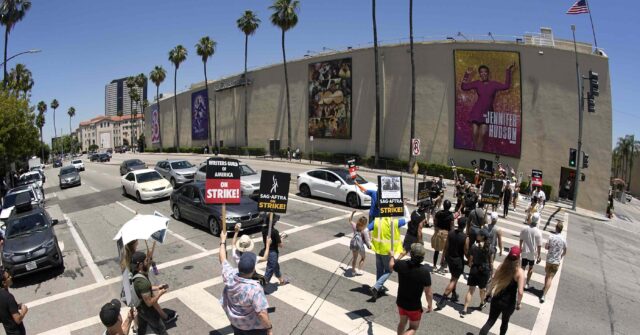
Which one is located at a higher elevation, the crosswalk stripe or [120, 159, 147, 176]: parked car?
[120, 159, 147, 176]: parked car

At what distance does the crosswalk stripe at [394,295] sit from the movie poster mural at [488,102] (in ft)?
80.1

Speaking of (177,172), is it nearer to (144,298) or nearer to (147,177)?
(147,177)

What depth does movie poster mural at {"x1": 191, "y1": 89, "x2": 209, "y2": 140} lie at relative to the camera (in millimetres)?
59375

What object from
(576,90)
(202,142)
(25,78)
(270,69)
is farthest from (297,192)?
(25,78)

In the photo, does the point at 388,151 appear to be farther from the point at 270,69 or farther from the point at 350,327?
the point at 350,327

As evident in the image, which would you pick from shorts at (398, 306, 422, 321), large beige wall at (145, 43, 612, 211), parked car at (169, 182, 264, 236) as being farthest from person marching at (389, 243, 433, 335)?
large beige wall at (145, 43, 612, 211)

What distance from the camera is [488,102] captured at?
30312mm

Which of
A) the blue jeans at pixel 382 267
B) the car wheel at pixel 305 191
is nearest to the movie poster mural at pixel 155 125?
the car wheel at pixel 305 191

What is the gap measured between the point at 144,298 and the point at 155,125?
7685cm

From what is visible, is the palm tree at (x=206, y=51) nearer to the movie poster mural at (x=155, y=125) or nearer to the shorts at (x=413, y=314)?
the movie poster mural at (x=155, y=125)

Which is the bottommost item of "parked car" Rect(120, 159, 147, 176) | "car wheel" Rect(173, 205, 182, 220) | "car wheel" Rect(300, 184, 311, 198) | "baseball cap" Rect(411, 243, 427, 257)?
"car wheel" Rect(173, 205, 182, 220)

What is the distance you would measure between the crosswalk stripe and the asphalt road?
0.02 metres

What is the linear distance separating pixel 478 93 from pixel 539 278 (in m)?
24.2

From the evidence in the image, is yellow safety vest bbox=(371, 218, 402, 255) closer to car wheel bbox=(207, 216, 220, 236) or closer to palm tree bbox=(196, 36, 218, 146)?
car wheel bbox=(207, 216, 220, 236)
